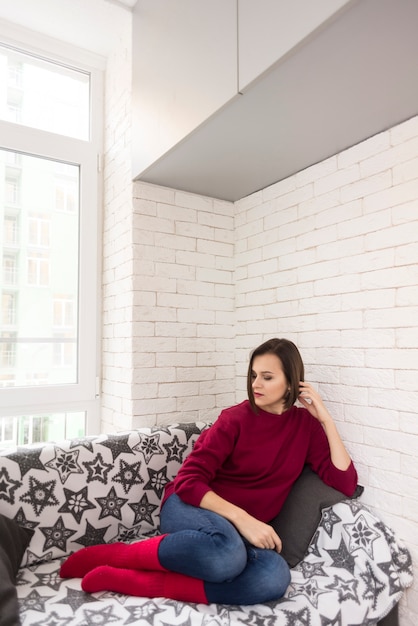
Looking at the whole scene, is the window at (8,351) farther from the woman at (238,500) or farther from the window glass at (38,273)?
the woman at (238,500)

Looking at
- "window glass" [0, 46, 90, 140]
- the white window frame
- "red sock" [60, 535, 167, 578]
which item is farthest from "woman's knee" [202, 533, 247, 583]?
"window glass" [0, 46, 90, 140]

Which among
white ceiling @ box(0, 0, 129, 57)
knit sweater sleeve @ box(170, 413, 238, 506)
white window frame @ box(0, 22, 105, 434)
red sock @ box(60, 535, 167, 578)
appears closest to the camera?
red sock @ box(60, 535, 167, 578)

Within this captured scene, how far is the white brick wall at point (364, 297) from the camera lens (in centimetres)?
162

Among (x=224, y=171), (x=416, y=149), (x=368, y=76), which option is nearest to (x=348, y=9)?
(x=368, y=76)

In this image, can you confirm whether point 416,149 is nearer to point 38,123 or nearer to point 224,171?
point 224,171

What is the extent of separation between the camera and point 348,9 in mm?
1115

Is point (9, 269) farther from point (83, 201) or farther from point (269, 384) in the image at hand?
point (269, 384)

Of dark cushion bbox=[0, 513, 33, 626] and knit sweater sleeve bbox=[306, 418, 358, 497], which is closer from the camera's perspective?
dark cushion bbox=[0, 513, 33, 626]

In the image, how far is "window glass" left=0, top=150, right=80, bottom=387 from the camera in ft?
7.41

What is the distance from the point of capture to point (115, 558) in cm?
151

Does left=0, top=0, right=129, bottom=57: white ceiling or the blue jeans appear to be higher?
left=0, top=0, right=129, bottom=57: white ceiling

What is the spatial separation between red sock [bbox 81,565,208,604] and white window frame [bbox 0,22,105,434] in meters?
1.06

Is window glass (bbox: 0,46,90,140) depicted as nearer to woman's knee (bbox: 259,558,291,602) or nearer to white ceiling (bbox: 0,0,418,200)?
white ceiling (bbox: 0,0,418,200)

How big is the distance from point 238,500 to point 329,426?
0.44 metres
